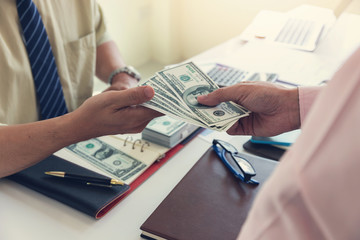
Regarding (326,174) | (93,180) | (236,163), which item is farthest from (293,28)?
(326,174)

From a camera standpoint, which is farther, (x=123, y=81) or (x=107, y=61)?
(x=107, y=61)

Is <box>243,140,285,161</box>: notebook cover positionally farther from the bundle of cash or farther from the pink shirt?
the pink shirt

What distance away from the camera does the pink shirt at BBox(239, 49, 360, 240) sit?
11.1 inches

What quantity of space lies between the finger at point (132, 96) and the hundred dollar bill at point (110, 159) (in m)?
0.17

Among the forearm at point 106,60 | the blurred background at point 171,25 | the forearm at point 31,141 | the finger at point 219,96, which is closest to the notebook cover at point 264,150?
the finger at point 219,96

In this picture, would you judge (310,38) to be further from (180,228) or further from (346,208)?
(346,208)

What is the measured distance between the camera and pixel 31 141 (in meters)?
0.80

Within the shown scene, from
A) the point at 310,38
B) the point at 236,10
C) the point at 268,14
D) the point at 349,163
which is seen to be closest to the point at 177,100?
the point at 349,163

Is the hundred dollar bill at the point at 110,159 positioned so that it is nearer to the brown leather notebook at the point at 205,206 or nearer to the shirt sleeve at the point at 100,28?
the brown leather notebook at the point at 205,206

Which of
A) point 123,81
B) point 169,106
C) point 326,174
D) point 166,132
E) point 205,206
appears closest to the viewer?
point 326,174

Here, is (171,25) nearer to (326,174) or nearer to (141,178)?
(141,178)

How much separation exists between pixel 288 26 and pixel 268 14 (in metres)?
0.23

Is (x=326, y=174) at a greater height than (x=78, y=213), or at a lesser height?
greater

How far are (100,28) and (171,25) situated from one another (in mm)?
1643
